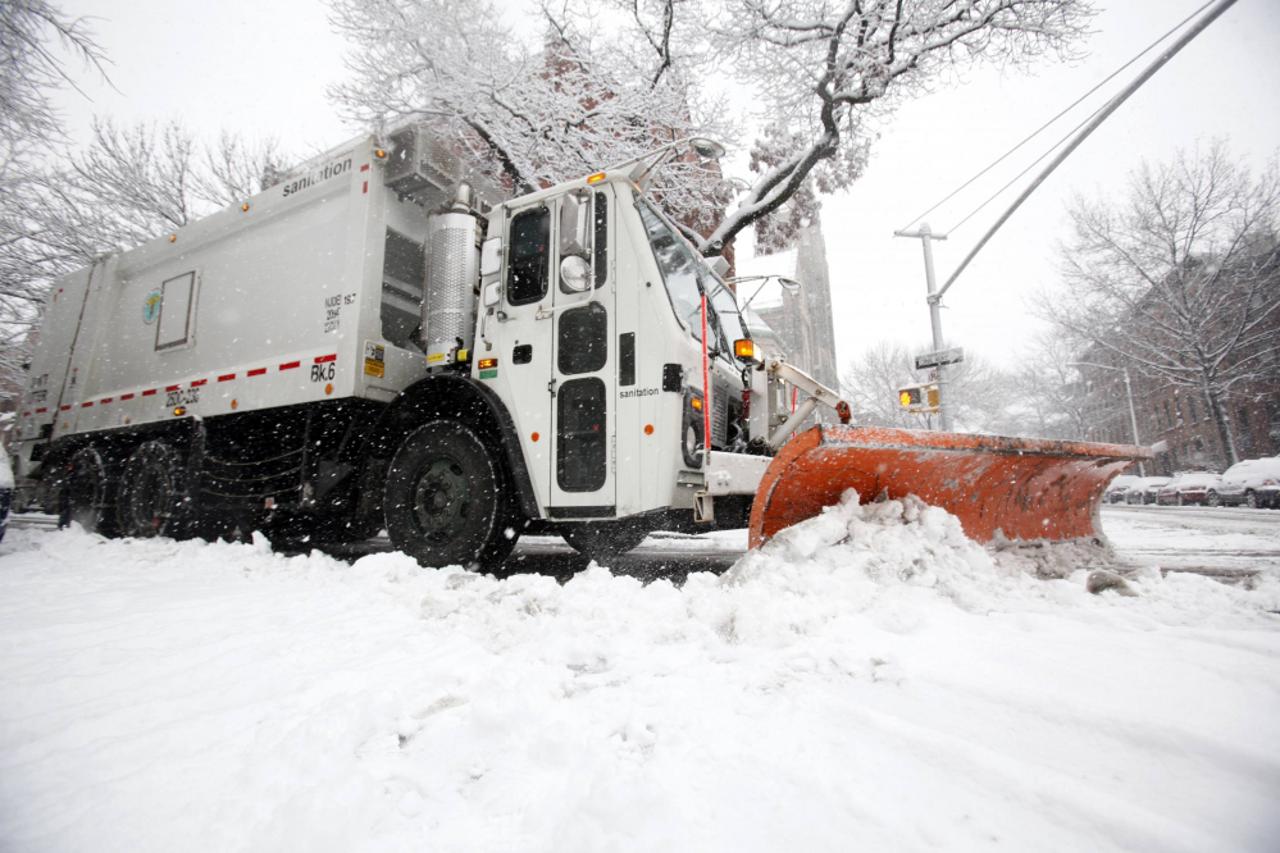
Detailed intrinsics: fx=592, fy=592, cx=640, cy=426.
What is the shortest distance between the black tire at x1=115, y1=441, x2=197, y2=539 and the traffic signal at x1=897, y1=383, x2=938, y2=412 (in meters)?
11.8

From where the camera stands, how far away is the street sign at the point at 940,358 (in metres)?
11.7

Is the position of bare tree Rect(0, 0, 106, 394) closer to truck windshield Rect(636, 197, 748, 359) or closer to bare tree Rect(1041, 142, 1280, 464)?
truck windshield Rect(636, 197, 748, 359)

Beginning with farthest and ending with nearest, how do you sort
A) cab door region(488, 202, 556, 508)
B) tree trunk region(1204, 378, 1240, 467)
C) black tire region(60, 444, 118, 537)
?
tree trunk region(1204, 378, 1240, 467) < black tire region(60, 444, 118, 537) < cab door region(488, 202, 556, 508)

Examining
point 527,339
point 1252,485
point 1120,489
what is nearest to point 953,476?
point 527,339

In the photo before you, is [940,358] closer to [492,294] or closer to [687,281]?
[687,281]

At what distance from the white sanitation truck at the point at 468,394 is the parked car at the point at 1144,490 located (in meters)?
25.4

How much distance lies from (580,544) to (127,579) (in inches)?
121

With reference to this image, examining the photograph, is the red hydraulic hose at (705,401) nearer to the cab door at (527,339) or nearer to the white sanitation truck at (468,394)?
the white sanitation truck at (468,394)

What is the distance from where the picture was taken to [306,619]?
2.79m

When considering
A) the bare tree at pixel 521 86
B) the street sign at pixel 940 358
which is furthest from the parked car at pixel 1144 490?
the bare tree at pixel 521 86

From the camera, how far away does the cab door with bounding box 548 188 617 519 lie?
12.5ft

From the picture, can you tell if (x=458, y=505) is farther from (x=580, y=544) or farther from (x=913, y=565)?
(x=913, y=565)

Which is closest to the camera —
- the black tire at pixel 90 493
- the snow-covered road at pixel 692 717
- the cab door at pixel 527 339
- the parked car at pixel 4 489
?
the snow-covered road at pixel 692 717

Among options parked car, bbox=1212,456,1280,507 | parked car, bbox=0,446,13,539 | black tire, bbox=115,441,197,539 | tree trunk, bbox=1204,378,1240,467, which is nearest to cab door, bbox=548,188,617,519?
black tire, bbox=115,441,197,539
